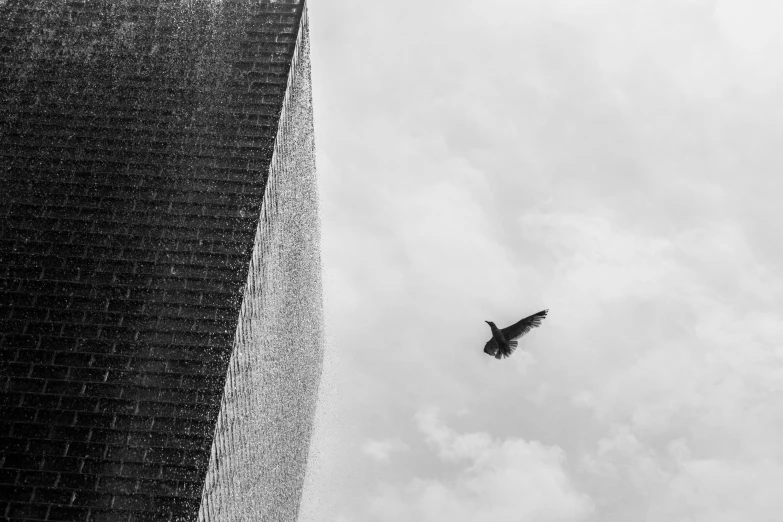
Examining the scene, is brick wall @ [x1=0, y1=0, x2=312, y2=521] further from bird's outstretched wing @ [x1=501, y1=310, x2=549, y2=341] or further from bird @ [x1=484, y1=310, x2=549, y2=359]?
bird's outstretched wing @ [x1=501, y1=310, x2=549, y2=341]

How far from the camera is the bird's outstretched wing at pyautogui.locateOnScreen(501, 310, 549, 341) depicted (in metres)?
18.8

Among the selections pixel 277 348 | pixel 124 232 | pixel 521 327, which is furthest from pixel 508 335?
pixel 277 348

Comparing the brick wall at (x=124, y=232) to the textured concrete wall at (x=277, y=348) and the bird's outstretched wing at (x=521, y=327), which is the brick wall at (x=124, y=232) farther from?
the bird's outstretched wing at (x=521, y=327)

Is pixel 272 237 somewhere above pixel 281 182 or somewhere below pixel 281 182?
below

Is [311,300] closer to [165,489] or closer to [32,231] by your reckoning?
[32,231]

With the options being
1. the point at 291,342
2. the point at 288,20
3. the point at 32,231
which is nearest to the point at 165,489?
the point at 32,231

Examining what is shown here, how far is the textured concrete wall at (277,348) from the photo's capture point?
25.5m

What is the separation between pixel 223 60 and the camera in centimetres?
3291

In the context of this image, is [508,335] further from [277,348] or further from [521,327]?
[277,348]

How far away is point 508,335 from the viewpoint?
19.0 metres

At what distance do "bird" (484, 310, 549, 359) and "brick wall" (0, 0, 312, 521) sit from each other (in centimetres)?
874

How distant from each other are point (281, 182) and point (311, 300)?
1506 cm

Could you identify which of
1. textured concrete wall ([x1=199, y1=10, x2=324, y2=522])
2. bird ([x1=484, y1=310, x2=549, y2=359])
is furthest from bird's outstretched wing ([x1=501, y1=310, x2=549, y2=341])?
textured concrete wall ([x1=199, y1=10, x2=324, y2=522])

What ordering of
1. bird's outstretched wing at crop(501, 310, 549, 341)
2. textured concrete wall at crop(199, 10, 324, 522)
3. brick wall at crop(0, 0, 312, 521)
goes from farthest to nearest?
textured concrete wall at crop(199, 10, 324, 522) → brick wall at crop(0, 0, 312, 521) → bird's outstretched wing at crop(501, 310, 549, 341)
